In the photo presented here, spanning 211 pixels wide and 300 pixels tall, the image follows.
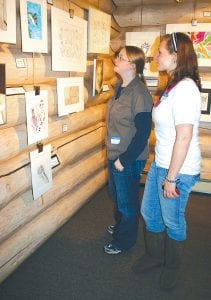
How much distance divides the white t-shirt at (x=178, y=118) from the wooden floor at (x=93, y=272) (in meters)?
1.01

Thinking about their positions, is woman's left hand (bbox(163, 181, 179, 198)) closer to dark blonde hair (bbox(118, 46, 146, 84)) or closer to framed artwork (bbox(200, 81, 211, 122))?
dark blonde hair (bbox(118, 46, 146, 84))

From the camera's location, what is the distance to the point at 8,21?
2.12 meters

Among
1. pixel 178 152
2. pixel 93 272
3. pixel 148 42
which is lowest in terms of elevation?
pixel 93 272

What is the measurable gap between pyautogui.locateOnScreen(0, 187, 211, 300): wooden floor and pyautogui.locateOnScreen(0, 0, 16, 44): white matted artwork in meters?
1.85

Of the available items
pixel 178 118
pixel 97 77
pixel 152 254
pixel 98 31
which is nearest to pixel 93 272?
pixel 152 254

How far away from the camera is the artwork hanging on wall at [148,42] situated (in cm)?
418

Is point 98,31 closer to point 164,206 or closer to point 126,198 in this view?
point 126,198

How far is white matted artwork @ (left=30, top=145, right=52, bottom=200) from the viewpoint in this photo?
265 centimetres

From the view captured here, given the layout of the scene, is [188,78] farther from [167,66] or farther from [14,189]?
[14,189]

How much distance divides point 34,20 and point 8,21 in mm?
324

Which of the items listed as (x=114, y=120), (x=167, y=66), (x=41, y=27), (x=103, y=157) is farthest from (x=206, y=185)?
(x=41, y=27)

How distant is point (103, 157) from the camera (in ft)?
14.3

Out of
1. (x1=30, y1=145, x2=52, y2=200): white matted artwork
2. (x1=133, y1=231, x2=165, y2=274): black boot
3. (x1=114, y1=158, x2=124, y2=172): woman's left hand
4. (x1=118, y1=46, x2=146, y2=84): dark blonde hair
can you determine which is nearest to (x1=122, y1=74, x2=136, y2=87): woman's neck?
(x1=118, y1=46, x2=146, y2=84): dark blonde hair

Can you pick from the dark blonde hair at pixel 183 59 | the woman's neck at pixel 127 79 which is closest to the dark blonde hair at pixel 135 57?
the woman's neck at pixel 127 79
